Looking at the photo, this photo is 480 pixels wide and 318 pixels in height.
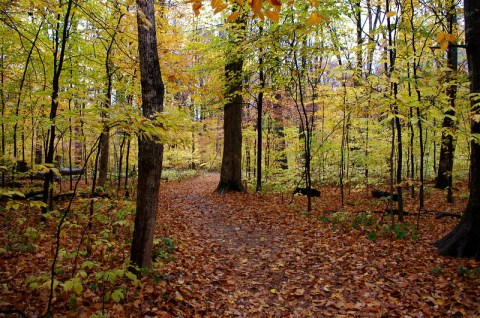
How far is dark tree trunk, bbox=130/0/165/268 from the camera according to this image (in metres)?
4.12

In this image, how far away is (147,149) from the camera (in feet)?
13.5

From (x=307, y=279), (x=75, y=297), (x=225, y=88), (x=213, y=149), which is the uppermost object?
(x=225, y=88)

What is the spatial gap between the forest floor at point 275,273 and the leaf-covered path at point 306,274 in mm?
16

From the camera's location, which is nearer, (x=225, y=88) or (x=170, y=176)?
(x=225, y=88)

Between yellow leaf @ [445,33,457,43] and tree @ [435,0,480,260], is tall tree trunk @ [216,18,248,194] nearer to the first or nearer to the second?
tree @ [435,0,480,260]

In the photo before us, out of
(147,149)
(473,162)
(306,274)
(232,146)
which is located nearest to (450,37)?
(147,149)

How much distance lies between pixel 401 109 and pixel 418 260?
3.08m

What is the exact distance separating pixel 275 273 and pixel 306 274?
1.84 feet

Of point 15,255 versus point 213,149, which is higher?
point 213,149

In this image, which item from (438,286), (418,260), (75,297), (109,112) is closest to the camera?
(109,112)

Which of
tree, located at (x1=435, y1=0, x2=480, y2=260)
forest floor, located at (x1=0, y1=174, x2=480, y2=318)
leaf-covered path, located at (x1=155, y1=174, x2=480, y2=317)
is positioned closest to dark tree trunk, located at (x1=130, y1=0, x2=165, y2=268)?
forest floor, located at (x1=0, y1=174, x2=480, y2=318)

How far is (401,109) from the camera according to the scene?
6.12m

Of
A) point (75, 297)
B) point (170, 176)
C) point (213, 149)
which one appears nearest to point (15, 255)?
point (75, 297)

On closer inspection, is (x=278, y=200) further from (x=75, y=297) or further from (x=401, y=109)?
(x=75, y=297)
